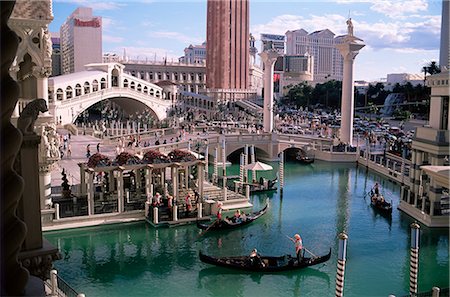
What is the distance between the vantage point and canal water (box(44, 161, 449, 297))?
47.8ft

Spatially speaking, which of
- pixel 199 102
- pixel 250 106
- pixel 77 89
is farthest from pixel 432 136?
pixel 199 102

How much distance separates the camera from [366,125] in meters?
53.8

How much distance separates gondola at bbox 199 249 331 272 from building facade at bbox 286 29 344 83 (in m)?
146

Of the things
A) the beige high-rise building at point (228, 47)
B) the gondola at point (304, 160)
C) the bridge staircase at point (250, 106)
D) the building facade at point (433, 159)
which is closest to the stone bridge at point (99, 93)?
the bridge staircase at point (250, 106)

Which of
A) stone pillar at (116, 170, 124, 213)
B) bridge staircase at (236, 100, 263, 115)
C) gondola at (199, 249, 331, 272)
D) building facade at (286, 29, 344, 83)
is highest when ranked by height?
building facade at (286, 29, 344, 83)

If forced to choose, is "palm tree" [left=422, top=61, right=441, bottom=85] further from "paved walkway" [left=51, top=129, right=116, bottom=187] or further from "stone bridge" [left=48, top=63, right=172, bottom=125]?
"paved walkway" [left=51, top=129, right=116, bottom=187]

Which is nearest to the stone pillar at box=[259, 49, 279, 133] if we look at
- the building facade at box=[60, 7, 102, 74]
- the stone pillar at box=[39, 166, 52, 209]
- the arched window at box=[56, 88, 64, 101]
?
the arched window at box=[56, 88, 64, 101]

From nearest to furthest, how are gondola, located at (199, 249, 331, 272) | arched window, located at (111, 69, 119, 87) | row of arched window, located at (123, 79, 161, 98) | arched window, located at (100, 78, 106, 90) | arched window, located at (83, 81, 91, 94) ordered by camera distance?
1. gondola, located at (199, 249, 331, 272)
2. arched window, located at (83, 81, 91, 94)
3. arched window, located at (100, 78, 106, 90)
4. arched window, located at (111, 69, 119, 87)
5. row of arched window, located at (123, 79, 161, 98)

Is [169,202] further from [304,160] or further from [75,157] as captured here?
[304,160]

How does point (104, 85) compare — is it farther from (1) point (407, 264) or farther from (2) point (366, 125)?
(1) point (407, 264)

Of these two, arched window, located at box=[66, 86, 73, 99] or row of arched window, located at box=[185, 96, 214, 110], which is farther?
row of arched window, located at box=[185, 96, 214, 110]

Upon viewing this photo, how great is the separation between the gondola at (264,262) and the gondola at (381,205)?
26.7ft

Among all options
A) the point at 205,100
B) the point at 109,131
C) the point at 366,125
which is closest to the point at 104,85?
the point at 109,131

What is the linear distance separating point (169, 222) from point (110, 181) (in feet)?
11.8
